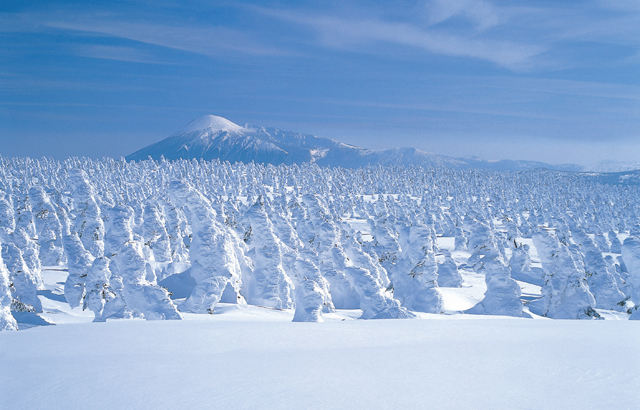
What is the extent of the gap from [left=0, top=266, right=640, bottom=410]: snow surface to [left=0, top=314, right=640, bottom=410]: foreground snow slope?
12 mm

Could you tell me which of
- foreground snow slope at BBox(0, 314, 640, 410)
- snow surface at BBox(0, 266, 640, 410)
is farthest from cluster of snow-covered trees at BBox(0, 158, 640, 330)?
foreground snow slope at BBox(0, 314, 640, 410)

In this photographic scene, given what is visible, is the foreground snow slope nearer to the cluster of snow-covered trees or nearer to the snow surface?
the snow surface

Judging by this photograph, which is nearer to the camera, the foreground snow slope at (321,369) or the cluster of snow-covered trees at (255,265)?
the foreground snow slope at (321,369)

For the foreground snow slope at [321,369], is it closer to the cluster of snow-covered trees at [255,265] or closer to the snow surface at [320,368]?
the snow surface at [320,368]

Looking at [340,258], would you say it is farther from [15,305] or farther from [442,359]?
[442,359]

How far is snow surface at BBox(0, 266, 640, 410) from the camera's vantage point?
305 cm

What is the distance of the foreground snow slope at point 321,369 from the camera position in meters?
3.04

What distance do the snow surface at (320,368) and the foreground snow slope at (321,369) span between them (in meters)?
0.01

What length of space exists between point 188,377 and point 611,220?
97317 mm

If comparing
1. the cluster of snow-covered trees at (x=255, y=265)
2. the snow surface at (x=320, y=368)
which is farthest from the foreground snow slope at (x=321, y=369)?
the cluster of snow-covered trees at (x=255, y=265)

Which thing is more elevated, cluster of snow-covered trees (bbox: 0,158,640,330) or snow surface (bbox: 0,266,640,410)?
snow surface (bbox: 0,266,640,410)

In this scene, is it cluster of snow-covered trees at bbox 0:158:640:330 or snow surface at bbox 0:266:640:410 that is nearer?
snow surface at bbox 0:266:640:410

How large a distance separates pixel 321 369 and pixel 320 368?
0.03m

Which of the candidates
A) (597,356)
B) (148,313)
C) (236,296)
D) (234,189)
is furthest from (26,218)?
(234,189)
